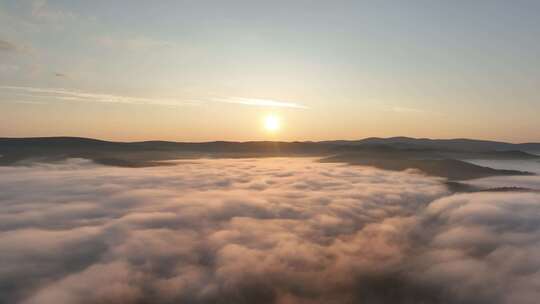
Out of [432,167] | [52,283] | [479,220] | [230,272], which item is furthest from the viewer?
[432,167]

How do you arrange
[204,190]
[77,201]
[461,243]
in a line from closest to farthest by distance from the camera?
[461,243]
[77,201]
[204,190]

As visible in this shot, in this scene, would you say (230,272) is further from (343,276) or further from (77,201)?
(77,201)

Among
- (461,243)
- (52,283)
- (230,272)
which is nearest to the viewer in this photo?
(52,283)

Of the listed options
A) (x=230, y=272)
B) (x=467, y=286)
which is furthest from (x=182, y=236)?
(x=467, y=286)

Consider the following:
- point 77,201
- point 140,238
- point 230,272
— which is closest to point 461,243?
point 230,272

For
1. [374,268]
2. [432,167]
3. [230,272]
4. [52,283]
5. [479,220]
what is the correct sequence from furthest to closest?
1. [432,167]
2. [479,220]
3. [374,268]
4. [230,272]
5. [52,283]

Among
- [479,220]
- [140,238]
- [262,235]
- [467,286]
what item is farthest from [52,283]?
[479,220]

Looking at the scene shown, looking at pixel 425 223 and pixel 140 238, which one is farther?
pixel 425 223

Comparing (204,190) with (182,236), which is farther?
(204,190)

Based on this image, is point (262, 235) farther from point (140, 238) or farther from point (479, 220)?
point (479, 220)
